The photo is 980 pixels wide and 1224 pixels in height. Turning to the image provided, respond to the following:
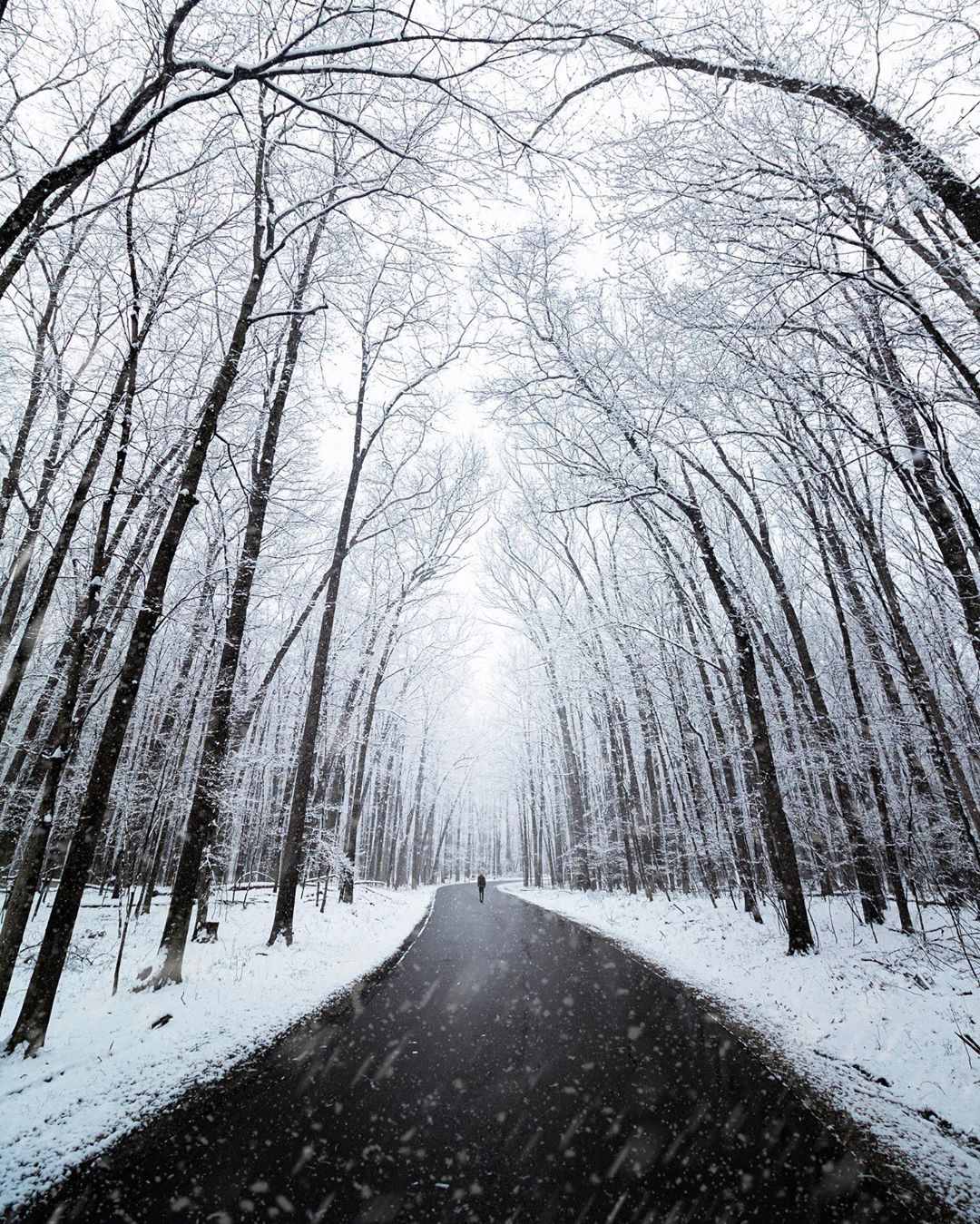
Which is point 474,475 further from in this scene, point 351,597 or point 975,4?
point 975,4

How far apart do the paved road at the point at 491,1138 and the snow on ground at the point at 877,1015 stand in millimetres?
573

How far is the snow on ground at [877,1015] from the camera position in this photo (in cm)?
355

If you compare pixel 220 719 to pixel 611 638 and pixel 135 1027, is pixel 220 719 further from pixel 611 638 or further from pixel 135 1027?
pixel 611 638

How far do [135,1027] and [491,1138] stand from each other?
439 cm

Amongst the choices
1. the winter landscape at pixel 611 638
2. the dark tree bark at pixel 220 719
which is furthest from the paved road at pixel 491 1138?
the dark tree bark at pixel 220 719

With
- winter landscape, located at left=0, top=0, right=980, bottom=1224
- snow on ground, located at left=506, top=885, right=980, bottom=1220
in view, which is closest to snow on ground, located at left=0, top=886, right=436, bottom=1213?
winter landscape, located at left=0, top=0, right=980, bottom=1224

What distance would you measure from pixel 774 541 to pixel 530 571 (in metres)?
9.83

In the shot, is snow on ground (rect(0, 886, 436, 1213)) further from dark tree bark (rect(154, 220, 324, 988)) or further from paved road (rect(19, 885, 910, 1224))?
dark tree bark (rect(154, 220, 324, 988))

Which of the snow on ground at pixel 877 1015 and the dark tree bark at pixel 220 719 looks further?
the dark tree bark at pixel 220 719

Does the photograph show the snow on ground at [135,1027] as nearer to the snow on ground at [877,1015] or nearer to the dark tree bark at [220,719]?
the dark tree bark at [220,719]

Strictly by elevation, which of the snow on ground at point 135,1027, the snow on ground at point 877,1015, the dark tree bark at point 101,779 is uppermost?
the dark tree bark at point 101,779

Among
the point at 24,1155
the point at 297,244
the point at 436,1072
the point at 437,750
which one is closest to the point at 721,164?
the point at 297,244

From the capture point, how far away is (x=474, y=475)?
17.8 meters

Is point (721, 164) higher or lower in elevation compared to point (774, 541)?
lower
